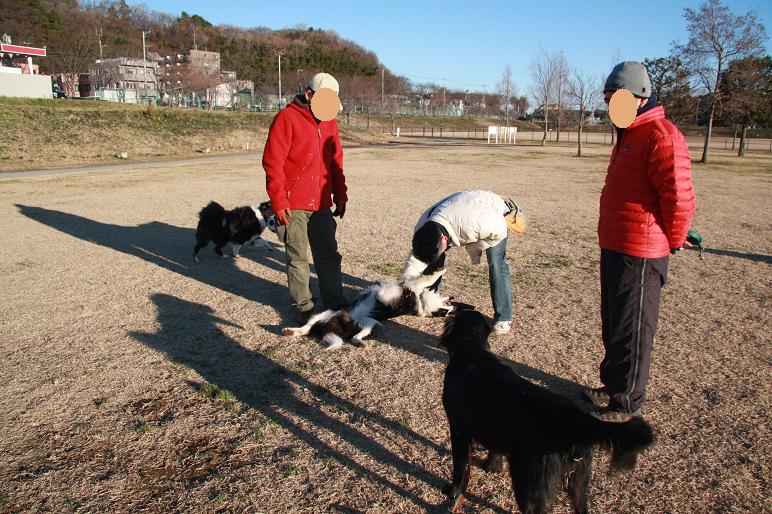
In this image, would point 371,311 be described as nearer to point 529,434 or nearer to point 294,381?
point 294,381

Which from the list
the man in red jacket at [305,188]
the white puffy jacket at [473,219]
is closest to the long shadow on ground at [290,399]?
the man in red jacket at [305,188]

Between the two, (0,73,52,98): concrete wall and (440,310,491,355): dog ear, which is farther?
(0,73,52,98): concrete wall

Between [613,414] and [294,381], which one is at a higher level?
[613,414]

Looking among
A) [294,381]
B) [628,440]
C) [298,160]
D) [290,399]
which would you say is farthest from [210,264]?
[628,440]

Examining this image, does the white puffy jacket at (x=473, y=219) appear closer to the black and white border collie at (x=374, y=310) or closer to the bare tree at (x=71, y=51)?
the black and white border collie at (x=374, y=310)

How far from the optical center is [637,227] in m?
2.71

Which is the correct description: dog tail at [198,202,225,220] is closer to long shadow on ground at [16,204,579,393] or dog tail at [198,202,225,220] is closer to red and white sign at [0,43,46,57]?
long shadow on ground at [16,204,579,393]

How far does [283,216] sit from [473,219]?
5.15ft

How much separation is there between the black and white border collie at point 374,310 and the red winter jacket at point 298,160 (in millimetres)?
915

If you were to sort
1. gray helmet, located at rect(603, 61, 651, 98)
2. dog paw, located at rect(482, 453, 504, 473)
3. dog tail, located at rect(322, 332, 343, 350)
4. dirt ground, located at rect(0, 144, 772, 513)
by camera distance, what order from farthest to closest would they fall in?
dog tail, located at rect(322, 332, 343, 350), gray helmet, located at rect(603, 61, 651, 98), dog paw, located at rect(482, 453, 504, 473), dirt ground, located at rect(0, 144, 772, 513)

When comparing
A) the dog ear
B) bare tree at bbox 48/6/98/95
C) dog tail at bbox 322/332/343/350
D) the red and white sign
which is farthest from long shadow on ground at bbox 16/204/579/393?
bare tree at bbox 48/6/98/95

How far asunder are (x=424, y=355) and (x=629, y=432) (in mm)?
2210

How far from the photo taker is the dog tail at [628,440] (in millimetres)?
1744

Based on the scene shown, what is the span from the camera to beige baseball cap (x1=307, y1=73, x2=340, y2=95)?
13.5 feet
